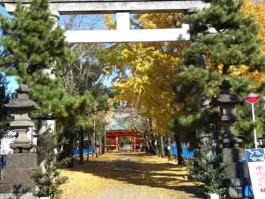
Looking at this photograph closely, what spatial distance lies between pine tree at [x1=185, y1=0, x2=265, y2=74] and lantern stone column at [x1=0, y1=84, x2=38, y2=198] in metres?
4.85

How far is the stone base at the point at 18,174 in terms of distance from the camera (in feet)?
34.4

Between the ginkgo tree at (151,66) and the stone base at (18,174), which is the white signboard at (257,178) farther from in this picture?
the ginkgo tree at (151,66)

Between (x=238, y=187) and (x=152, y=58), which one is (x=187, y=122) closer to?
(x=238, y=187)

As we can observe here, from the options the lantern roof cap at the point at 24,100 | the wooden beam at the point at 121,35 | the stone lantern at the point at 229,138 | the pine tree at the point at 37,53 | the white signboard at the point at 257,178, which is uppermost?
the wooden beam at the point at 121,35

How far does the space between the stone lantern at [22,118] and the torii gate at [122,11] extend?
2990 millimetres

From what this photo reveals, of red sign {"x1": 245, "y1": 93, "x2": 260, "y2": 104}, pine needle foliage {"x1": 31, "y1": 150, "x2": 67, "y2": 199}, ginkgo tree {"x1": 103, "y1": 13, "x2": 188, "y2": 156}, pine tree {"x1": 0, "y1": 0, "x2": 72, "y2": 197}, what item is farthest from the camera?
ginkgo tree {"x1": 103, "y1": 13, "x2": 188, "y2": 156}

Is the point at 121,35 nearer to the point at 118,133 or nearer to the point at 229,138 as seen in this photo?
the point at 229,138

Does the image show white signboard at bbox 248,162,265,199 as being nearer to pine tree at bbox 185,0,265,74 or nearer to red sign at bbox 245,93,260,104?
red sign at bbox 245,93,260,104

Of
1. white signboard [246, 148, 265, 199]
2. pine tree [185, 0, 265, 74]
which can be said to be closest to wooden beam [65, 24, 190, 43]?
pine tree [185, 0, 265, 74]

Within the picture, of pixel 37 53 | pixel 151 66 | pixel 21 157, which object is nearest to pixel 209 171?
pixel 21 157

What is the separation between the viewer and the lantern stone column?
1053 centimetres

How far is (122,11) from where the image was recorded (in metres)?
13.3

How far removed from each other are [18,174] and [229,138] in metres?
5.89

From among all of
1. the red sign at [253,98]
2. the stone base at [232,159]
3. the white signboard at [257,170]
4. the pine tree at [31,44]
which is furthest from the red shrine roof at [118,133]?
the white signboard at [257,170]
